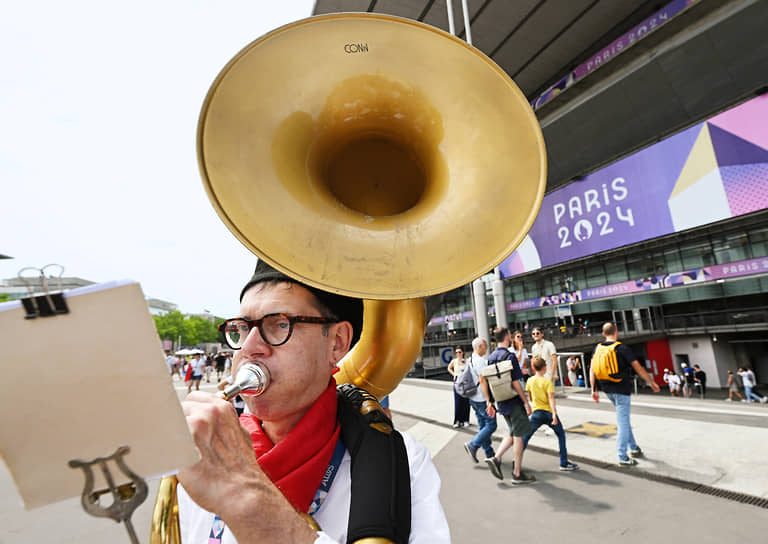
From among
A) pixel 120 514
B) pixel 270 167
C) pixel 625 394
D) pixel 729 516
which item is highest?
pixel 270 167

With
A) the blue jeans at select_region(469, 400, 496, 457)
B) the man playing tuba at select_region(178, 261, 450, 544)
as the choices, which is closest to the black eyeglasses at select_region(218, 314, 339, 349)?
the man playing tuba at select_region(178, 261, 450, 544)

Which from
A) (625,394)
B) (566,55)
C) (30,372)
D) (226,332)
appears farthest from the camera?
(566,55)

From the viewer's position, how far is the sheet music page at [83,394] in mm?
423

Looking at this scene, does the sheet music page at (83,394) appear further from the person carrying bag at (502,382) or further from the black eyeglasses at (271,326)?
the person carrying bag at (502,382)

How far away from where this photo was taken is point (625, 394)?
13.1 feet

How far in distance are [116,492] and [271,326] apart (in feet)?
1.80

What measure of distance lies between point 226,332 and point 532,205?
1.01 metres

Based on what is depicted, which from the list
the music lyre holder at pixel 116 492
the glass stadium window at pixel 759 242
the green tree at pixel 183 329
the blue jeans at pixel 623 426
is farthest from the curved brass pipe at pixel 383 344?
the green tree at pixel 183 329

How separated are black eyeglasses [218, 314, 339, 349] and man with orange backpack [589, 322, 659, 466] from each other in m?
3.81

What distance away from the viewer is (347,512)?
922 millimetres

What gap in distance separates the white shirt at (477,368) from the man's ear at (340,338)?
3757 mm

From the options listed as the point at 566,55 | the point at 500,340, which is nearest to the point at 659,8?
the point at 566,55

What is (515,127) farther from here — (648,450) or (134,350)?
(648,450)

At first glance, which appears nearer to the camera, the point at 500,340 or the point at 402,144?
the point at 402,144
